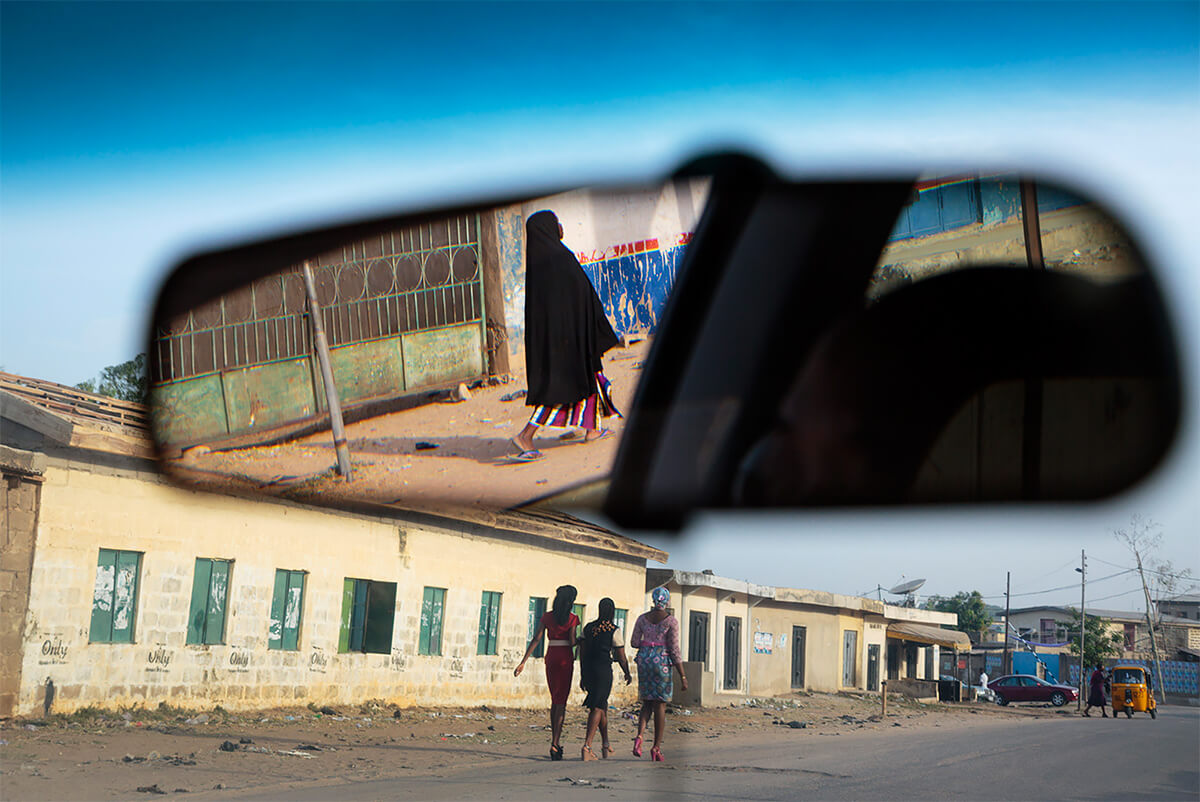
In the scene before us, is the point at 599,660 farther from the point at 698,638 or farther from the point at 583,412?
the point at 698,638

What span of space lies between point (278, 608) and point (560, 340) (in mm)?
14219

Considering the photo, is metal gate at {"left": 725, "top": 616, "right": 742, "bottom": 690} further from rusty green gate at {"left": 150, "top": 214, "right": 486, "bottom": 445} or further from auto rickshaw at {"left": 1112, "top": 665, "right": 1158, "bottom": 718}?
rusty green gate at {"left": 150, "top": 214, "right": 486, "bottom": 445}

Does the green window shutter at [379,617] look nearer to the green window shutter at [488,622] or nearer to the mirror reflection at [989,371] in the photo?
the green window shutter at [488,622]

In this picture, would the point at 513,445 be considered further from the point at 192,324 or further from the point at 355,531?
the point at 355,531

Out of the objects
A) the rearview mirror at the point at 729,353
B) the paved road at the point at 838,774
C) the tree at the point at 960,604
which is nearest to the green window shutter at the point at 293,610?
the paved road at the point at 838,774

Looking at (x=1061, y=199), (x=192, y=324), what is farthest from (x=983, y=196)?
(x=192, y=324)

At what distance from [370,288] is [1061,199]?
1.42m

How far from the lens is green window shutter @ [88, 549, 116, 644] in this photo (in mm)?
13062

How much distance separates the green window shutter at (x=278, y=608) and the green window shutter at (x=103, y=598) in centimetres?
238

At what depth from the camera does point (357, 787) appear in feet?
29.3

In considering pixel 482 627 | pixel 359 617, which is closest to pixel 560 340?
pixel 359 617

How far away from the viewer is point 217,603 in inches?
575

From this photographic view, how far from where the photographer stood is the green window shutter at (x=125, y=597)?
13281 mm

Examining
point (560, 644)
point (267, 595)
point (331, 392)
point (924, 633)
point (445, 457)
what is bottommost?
point (560, 644)
